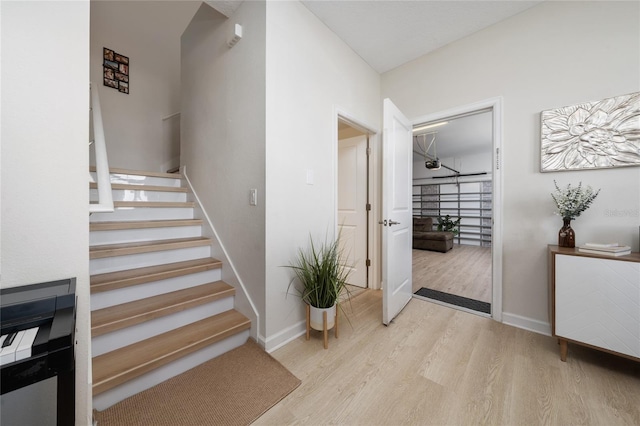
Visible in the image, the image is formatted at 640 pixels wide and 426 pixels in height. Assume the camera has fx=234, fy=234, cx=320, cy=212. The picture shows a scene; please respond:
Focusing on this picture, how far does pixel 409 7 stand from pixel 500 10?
2.55ft

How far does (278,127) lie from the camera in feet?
5.71

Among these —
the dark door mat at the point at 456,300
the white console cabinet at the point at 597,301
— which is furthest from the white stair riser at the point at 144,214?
the white console cabinet at the point at 597,301

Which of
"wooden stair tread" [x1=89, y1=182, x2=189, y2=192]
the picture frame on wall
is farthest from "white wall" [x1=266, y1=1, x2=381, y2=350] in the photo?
the picture frame on wall

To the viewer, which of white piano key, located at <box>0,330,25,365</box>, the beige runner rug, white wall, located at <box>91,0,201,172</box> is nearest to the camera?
white piano key, located at <box>0,330,25,365</box>

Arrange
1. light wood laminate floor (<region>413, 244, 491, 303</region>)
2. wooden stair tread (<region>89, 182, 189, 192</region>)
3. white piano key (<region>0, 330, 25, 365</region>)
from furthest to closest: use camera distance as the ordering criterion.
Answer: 1. light wood laminate floor (<region>413, 244, 491, 303</region>)
2. wooden stair tread (<region>89, 182, 189, 192</region>)
3. white piano key (<region>0, 330, 25, 365</region>)

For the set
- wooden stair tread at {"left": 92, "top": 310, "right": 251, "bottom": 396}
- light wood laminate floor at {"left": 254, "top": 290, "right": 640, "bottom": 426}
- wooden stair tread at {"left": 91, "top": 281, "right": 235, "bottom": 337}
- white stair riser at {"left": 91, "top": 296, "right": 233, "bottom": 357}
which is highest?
wooden stair tread at {"left": 91, "top": 281, "right": 235, "bottom": 337}

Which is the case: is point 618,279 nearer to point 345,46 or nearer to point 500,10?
point 500,10

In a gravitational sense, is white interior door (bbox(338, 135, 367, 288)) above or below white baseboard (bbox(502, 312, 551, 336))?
above

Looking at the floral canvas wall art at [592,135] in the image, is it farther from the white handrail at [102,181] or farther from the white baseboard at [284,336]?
the white handrail at [102,181]

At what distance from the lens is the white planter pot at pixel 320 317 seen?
1757 millimetres

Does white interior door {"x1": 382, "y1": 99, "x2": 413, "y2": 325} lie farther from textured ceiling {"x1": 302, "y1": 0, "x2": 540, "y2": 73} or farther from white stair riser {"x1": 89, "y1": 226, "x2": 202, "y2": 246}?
white stair riser {"x1": 89, "y1": 226, "x2": 202, "y2": 246}

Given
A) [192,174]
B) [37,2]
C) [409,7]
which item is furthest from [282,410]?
[409,7]

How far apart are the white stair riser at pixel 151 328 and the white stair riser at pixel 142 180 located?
5.80 feet

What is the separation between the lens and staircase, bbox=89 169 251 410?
130 cm
